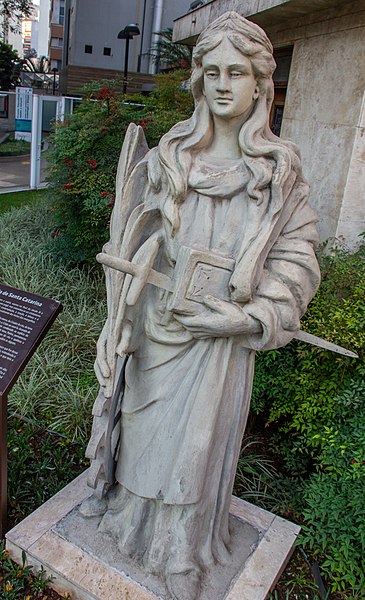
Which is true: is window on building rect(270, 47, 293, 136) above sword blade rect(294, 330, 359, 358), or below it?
above

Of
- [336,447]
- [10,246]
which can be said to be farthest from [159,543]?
[10,246]

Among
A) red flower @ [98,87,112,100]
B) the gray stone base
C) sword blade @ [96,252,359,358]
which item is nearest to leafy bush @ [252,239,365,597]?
the gray stone base

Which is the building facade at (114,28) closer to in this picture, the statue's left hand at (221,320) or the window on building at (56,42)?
the window on building at (56,42)

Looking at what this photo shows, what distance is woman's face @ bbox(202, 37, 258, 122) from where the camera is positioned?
175 centimetres

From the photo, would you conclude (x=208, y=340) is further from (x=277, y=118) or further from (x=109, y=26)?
(x=109, y=26)

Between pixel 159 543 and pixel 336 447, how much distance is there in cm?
147

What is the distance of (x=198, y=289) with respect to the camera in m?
1.88

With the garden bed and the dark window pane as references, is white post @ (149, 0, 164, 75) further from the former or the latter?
the dark window pane

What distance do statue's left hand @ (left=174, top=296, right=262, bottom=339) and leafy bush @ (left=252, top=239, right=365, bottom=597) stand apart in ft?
5.17

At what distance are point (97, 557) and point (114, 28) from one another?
2583 cm

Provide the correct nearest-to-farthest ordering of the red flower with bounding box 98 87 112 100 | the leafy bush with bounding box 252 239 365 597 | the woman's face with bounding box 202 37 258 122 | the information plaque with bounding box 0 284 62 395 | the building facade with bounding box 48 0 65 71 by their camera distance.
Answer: the woman's face with bounding box 202 37 258 122
the information plaque with bounding box 0 284 62 395
the leafy bush with bounding box 252 239 365 597
the red flower with bounding box 98 87 112 100
the building facade with bounding box 48 0 65 71

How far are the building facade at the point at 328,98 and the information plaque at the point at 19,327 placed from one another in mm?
3083

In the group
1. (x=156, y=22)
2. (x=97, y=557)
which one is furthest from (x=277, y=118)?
(x=156, y=22)

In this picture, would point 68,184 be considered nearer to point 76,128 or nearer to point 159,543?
point 76,128
